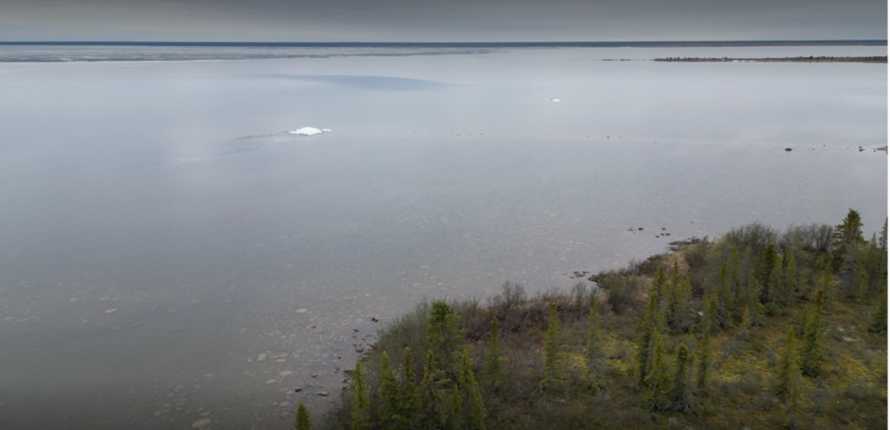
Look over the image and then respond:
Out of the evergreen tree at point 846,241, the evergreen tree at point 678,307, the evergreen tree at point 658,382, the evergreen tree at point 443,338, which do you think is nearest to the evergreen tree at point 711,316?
the evergreen tree at point 678,307

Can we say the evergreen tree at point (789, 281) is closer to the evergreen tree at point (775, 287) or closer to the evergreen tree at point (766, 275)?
the evergreen tree at point (775, 287)

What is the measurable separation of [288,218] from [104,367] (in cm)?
918

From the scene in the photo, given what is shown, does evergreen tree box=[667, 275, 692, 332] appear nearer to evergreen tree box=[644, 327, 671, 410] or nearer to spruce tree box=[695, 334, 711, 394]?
spruce tree box=[695, 334, 711, 394]

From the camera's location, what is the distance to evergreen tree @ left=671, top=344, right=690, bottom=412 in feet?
31.3

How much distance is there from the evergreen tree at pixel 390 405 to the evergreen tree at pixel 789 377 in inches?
220

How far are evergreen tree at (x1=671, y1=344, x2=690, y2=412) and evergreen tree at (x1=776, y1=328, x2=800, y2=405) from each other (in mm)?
1508

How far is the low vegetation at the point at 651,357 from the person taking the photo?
9.38 metres

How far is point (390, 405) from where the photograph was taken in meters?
8.95

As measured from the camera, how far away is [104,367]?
11.1 metres

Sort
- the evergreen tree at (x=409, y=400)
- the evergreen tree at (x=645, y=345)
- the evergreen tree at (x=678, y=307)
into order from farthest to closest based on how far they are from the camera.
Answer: the evergreen tree at (x=678, y=307) → the evergreen tree at (x=645, y=345) → the evergreen tree at (x=409, y=400)

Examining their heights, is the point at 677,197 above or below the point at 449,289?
above

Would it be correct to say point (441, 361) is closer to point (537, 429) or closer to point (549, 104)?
point (537, 429)

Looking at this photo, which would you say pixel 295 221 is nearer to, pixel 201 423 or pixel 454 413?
pixel 201 423

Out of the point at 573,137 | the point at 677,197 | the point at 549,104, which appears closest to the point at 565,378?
the point at 677,197
